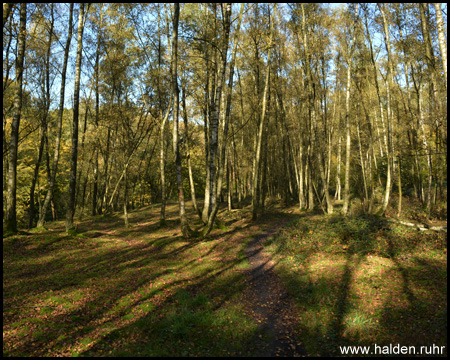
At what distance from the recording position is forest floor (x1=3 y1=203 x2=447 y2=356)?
5707 mm

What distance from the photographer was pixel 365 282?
8.22m

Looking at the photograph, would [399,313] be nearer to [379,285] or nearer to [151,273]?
[379,285]

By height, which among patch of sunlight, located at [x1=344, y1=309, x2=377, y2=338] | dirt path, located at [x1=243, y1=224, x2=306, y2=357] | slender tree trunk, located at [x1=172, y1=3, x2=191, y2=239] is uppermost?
slender tree trunk, located at [x1=172, y1=3, x2=191, y2=239]

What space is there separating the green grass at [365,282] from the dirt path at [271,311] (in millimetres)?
299

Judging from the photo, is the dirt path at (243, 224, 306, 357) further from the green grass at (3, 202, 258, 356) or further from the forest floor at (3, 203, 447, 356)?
the green grass at (3, 202, 258, 356)

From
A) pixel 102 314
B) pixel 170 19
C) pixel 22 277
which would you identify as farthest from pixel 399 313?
pixel 170 19

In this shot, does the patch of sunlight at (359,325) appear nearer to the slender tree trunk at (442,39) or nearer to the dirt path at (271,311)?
the dirt path at (271,311)

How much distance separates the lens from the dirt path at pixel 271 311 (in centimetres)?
569

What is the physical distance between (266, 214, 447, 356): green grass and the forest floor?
0.03 metres

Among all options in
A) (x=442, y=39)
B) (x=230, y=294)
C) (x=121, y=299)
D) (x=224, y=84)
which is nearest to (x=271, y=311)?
(x=230, y=294)

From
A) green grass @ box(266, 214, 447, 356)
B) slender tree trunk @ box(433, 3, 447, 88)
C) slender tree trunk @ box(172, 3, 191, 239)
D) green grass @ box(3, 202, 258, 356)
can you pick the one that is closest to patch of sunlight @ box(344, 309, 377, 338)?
green grass @ box(266, 214, 447, 356)

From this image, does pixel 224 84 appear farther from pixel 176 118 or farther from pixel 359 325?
pixel 359 325

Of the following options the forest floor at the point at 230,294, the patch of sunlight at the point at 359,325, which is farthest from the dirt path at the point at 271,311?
the patch of sunlight at the point at 359,325

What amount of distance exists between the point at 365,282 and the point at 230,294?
14.0ft
